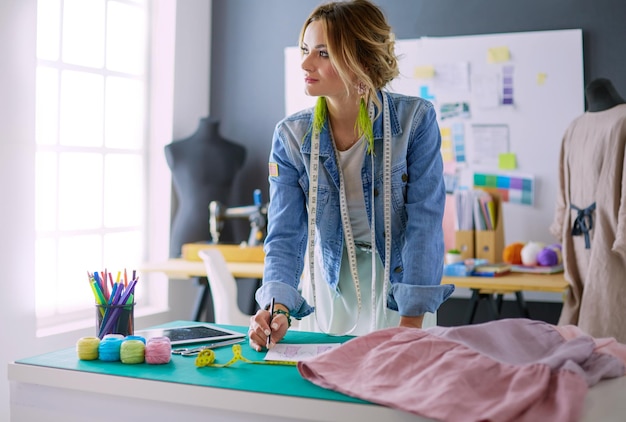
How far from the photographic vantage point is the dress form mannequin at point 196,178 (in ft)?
15.1

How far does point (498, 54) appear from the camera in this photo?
4.38 meters

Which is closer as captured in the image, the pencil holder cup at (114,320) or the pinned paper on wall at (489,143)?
the pencil holder cup at (114,320)

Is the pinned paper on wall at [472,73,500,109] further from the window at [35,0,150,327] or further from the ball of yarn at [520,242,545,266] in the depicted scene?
the window at [35,0,150,327]

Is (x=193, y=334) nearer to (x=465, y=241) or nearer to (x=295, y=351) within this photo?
(x=295, y=351)

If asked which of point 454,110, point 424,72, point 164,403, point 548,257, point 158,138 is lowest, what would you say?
point 164,403

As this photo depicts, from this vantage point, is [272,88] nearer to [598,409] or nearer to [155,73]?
[155,73]

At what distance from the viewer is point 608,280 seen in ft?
11.1

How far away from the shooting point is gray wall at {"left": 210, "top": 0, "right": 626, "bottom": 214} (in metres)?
4.41

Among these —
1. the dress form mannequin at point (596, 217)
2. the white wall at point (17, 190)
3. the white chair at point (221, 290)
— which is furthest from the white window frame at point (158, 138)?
the dress form mannequin at point (596, 217)

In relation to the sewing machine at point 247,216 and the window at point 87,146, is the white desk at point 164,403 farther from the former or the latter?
the sewing machine at point 247,216

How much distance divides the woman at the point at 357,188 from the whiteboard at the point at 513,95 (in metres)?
2.32

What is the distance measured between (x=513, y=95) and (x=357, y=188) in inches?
97.0

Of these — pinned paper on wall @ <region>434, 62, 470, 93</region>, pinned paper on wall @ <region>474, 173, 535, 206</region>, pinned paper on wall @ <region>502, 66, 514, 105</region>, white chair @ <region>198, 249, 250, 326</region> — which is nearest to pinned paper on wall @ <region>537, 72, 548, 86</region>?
pinned paper on wall @ <region>502, 66, 514, 105</region>

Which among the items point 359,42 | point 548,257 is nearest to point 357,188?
point 359,42
